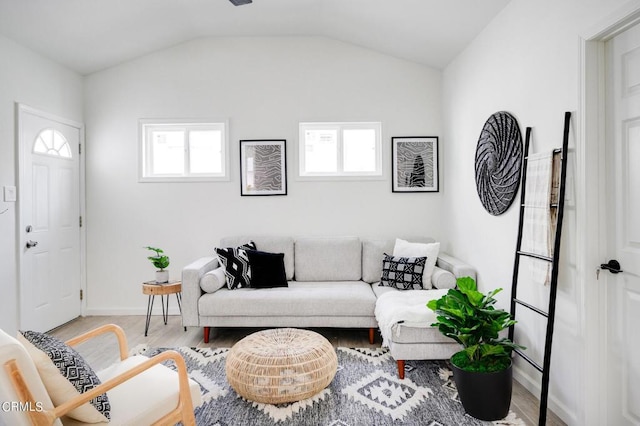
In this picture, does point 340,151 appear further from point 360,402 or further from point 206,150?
point 360,402

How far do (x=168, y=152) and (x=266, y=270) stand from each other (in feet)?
6.25

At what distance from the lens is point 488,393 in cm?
200

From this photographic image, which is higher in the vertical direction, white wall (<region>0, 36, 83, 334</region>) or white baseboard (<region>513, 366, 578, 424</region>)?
white wall (<region>0, 36, 83, 334</region>)

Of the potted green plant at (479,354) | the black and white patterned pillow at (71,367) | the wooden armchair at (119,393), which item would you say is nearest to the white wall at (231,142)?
the potted green plant at (479,354)

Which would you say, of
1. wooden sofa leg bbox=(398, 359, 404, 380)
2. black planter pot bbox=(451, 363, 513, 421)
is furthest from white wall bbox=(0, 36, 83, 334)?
black planter pot bbox=(451, 363, 513, 421)

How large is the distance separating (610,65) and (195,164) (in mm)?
3729

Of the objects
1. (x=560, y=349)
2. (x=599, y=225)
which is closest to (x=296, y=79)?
(x=599, y=225)

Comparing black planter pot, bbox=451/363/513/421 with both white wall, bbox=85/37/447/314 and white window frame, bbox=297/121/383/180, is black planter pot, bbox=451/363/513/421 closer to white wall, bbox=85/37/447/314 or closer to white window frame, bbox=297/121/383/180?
white wall, bbox=85/37/447/314

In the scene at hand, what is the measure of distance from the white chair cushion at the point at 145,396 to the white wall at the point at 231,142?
2.38 metres

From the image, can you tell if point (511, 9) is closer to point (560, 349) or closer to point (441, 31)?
point (441, 31)

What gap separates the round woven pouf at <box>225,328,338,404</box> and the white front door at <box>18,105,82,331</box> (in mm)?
2356

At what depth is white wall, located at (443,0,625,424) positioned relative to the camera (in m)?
1.97

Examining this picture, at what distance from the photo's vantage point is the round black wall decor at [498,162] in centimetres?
254

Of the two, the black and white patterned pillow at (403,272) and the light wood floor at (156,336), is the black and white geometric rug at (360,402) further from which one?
the black and white patterned pillow at (403,272)
